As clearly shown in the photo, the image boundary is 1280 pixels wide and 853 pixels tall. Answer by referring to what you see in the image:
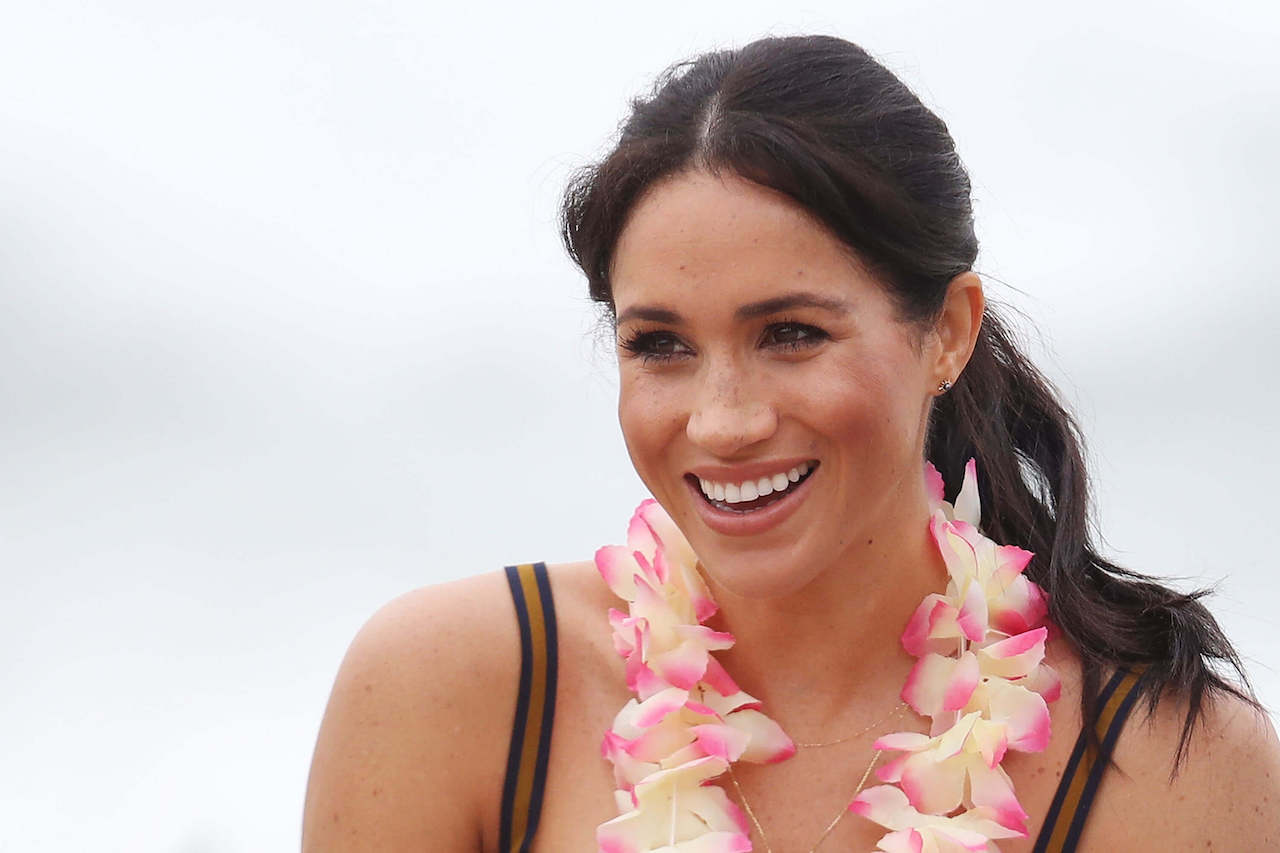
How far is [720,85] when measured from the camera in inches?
95.8

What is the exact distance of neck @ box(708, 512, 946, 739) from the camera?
2604mm

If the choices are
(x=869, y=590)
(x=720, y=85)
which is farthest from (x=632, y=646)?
(x=720, y=85)

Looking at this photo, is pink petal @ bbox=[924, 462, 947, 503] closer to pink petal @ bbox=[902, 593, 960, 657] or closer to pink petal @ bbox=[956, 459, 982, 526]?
pink petal @ bbox=[956, 459, 982, 526]

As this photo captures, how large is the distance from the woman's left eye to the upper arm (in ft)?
1.99

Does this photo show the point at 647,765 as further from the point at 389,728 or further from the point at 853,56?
the point at 853,56

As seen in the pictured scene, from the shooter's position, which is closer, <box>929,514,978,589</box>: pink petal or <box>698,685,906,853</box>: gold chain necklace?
<box>698,685,906,853</box>: gold chain necklace

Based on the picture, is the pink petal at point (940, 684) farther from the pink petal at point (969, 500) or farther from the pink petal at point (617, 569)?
the pink petal at point (617, 569)

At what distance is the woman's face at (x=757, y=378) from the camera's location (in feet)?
7.54

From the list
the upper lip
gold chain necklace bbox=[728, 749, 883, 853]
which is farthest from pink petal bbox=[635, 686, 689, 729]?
the upper lip

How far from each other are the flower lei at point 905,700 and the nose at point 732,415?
39 cm

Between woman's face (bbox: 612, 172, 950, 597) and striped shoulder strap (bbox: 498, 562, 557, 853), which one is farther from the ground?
woman's face (bbox: 612, 172, 950, 597)

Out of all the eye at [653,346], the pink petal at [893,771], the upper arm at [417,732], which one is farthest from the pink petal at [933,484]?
the upper arm at [417,732]

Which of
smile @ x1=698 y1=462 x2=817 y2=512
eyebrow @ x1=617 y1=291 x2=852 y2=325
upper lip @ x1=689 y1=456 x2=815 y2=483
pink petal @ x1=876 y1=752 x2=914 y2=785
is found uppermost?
eyebrow @ x1=617 y1=291 x2=852 y2=325

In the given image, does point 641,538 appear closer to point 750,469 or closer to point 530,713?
point 530,713
